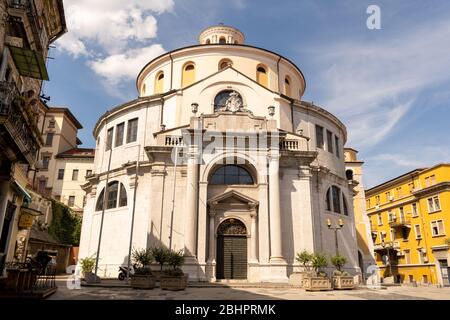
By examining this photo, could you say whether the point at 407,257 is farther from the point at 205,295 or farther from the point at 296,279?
the point at 205,295

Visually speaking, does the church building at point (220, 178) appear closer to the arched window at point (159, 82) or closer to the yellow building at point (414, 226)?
the arched window at point (159, 82)

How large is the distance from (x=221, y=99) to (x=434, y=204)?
31.0m

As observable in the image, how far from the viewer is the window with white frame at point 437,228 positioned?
4194cm

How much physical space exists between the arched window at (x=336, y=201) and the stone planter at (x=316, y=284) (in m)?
10.3

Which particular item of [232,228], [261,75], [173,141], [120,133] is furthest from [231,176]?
[261,75]

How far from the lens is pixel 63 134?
56219mm

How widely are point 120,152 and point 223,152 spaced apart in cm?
995

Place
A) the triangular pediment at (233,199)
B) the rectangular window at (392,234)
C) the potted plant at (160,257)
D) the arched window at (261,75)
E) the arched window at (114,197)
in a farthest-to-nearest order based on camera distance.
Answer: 1. the rectangular window at (392,234)
2. the arched window at (261,75)
3. the arched window at (114,197)
4. the triangular pediment at (233,199)
5. the potted plant at (160,257)

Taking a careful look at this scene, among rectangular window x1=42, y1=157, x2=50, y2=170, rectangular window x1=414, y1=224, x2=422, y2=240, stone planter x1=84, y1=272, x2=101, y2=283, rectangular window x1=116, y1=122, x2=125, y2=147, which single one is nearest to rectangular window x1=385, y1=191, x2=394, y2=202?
rectangular window x1=414, y1=224, x2=422, y2=240

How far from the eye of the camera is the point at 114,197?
29.0 m

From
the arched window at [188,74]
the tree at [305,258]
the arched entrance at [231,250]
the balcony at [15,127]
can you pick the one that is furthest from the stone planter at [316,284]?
the arched window at [188,74]

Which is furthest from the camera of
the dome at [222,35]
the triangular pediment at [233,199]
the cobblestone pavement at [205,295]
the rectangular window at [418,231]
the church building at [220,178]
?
the rectangular window at [418,231]

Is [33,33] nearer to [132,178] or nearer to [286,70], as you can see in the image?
[132,178]

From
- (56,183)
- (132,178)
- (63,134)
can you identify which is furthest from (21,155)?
(63,134)
